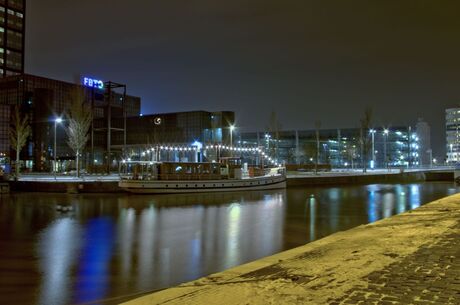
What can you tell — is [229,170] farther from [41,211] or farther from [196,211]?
[41,211]

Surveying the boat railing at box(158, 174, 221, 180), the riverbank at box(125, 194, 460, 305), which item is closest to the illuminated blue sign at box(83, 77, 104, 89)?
the boat railing at box(158, 174, 221, 180)

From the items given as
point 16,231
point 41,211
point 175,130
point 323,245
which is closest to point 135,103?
point 175,130

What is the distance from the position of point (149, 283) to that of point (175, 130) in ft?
317

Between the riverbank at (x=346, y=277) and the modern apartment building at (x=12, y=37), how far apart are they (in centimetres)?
15142

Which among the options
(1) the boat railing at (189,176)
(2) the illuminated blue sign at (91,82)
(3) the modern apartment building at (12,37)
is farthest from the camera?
(3) the modern apartment building at (12,37)

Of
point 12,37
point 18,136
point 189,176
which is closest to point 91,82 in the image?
point 18,136

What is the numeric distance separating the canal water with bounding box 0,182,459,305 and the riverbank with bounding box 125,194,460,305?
2273 millimetres

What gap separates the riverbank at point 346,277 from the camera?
292 inches

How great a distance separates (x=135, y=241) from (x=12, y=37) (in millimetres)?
152558

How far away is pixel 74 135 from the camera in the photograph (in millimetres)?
56875

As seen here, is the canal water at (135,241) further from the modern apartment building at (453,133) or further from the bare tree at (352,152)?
the modern apartment building at (453,133)

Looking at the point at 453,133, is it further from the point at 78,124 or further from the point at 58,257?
the point at 58,257

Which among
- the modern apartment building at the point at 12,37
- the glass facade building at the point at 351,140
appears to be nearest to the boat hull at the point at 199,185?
the glass facade building at the point at 351,140

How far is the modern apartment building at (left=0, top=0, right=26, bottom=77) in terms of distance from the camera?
145 meters
